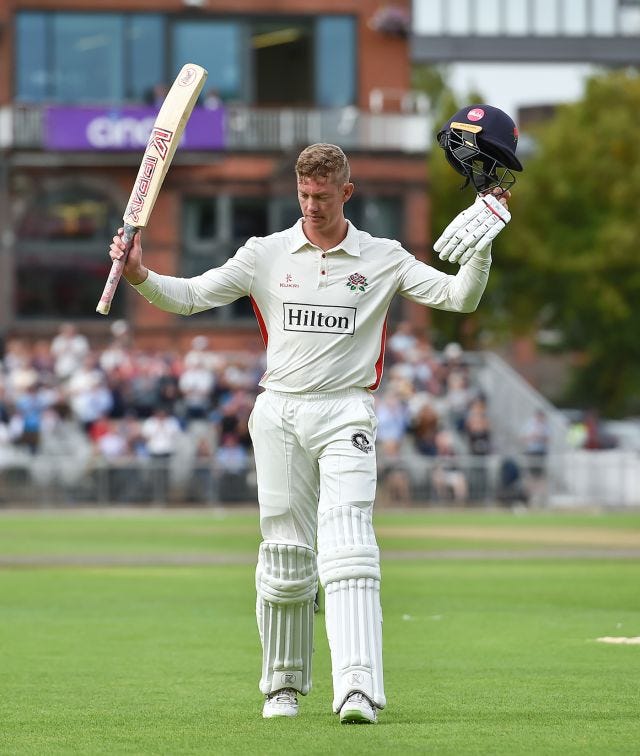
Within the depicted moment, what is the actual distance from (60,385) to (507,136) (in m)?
25.1

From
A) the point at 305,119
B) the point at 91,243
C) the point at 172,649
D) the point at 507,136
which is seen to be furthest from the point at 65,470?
the point at 507,136

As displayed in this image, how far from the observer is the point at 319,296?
838cm

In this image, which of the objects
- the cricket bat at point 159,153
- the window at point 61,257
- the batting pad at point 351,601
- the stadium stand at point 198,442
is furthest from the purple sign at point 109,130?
the batting pad at point 351,601

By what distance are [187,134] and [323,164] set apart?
105ft

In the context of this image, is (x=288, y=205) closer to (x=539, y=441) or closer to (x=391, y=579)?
(x=539, y=441)

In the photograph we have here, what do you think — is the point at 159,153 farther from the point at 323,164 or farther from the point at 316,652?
the point at 316,652

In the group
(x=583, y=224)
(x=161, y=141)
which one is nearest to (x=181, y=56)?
(x=583, y=224)

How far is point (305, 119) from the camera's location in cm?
4131

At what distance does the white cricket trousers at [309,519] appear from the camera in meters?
8.00

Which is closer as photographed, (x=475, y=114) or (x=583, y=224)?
(x=475, y=114)

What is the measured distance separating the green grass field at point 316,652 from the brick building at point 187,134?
18.4 m

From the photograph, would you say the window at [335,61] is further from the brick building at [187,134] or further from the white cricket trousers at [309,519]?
the white cricket trousers at [309,519]

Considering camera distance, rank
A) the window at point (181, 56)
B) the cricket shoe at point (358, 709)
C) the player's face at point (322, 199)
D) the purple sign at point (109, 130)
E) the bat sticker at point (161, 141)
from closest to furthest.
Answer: the cricket shoe at point (358, 709)
the player's face at point (322, 199)
the bat sticker at point (161, 141)
the purple sign at point (109, 130)
the window at point (181, 56)

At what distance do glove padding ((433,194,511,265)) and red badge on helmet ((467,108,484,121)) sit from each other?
0.47m
